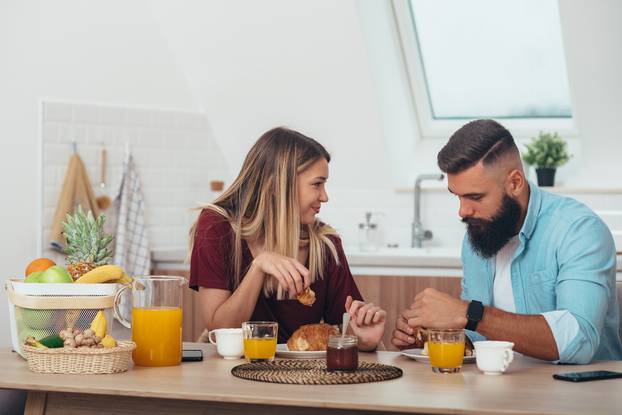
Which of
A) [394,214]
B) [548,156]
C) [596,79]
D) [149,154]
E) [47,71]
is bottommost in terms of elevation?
[394,214]

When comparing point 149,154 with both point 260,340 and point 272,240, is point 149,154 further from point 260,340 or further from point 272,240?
point 260,340

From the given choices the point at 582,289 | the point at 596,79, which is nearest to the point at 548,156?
the point at 596,79

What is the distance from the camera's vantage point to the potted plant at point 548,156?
4.94 meters

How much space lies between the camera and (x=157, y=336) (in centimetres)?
242

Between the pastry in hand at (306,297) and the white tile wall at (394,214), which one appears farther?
the white tile wall at (394,214)

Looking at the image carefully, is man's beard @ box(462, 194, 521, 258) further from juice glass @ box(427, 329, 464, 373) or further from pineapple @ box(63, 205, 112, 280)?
pineapple @ box(63, 205, 112, 280)

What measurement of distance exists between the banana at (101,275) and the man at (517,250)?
0.76 meters

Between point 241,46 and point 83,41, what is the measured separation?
31.8 inches

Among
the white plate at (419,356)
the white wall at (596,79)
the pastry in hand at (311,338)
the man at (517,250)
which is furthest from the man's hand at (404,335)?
the white wall at (596,79)

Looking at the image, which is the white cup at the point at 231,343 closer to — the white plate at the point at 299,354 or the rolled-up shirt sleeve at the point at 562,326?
the white plate at the point at 299,354

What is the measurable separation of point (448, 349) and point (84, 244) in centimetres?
97

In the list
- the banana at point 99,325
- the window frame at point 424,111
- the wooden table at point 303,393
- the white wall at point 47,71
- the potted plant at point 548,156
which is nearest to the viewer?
the wooden table at point 303,393

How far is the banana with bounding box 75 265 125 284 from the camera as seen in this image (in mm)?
2459

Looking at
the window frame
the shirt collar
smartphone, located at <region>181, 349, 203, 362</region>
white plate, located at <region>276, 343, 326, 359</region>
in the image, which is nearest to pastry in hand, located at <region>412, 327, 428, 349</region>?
white plate, located at <region>276, 343, 326, 359</region>
